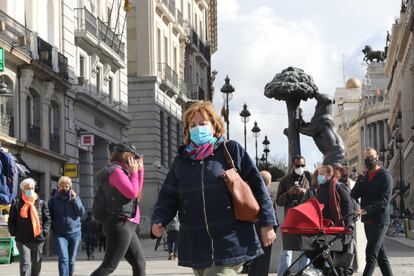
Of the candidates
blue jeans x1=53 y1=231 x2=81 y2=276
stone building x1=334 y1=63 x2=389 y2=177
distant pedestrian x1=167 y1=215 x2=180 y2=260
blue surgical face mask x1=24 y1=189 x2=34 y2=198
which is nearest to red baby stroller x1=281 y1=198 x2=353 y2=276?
blue jeans x1=53 y1=231 x2=81 y2=276

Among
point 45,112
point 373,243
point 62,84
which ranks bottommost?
point 373,243

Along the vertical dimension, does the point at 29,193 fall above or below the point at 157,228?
above

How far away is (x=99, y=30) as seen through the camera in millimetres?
44750

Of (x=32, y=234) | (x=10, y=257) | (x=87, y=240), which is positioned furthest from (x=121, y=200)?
(x=87, y=240)

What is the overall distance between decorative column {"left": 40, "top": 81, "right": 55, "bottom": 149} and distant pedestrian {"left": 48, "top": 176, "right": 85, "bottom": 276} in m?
22.5

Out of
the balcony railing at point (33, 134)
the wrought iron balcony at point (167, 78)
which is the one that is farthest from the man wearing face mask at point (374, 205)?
the wrought iron balcony at point (167, 78)

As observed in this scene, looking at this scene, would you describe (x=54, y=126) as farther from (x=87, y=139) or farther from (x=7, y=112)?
(x=7, y=112)

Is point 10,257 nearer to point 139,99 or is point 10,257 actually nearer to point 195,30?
point 139,99

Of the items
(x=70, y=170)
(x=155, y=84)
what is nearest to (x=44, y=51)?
(x=70, y=170)

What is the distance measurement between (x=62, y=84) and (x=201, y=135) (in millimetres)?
31622

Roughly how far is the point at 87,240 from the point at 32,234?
58.3 ft

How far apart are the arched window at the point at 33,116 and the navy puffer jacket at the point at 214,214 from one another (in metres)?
28.7

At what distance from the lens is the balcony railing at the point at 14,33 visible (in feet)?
111

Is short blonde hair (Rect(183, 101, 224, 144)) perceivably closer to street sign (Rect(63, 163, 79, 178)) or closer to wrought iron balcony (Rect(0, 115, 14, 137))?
wrought iron balcony (Rect(0, 115, 14, 137))
